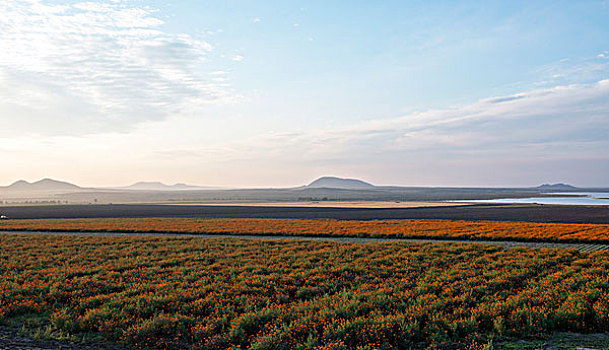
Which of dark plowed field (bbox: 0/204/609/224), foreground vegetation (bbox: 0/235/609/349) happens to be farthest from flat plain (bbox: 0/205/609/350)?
dark plowed field (bbox: 0/204/609/224)

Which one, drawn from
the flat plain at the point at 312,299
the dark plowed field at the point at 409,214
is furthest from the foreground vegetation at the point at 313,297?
the dark plowed field at the point at 409,214

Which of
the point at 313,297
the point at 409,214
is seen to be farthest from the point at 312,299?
the point at 409,214

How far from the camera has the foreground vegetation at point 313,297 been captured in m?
9.28

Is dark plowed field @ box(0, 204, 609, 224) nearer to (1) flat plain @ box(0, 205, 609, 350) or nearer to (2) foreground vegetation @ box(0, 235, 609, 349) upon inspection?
(1) flat plain @ box(0, 205, 609, 350)

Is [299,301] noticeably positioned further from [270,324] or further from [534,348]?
[534,348]

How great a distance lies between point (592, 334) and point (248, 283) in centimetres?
973

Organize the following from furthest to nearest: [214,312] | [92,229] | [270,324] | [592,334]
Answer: [92,229] < [214,312] < [270,324] < [592,334]

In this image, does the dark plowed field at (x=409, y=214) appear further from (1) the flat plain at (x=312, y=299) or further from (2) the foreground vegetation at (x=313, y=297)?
(2) the foreground vegetation at (x=313, y=297)

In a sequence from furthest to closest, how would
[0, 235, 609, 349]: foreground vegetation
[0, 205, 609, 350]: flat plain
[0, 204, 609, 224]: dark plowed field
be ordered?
[0, 204, 609, 224]: dark plowed field < [0, 235, 609, 349]: foreground vegetation < [0, 205, 609, 350]: flat plain

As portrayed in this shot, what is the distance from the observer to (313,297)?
12.9m

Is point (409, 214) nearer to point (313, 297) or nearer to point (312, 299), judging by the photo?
Answer: point (313, 297)

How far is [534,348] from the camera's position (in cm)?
842

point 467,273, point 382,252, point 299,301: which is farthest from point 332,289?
point 382,252

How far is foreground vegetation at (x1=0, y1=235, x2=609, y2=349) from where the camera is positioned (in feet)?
30.5
